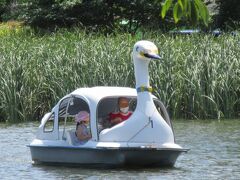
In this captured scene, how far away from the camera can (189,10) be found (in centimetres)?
459

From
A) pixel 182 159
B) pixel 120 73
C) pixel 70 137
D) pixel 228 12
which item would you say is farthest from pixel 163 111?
pixel 228 12

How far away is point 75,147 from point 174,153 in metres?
1.51

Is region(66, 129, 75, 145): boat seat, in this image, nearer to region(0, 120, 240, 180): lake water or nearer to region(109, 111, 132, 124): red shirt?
region(0, 120, 240, 180): lake water

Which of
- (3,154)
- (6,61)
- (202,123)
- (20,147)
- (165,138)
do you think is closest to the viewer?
(165,138)

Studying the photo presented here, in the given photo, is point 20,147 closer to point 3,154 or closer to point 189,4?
point 3,154

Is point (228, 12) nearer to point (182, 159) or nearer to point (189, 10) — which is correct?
point (182, 159)

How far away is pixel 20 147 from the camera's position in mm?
15867

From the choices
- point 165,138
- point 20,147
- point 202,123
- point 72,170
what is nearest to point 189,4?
point 165,138

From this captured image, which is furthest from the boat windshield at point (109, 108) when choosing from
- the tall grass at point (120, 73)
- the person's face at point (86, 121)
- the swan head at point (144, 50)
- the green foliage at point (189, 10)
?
the green foliage at point (189, 10)

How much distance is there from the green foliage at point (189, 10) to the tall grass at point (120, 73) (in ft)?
50.2

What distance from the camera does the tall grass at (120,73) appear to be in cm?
2009

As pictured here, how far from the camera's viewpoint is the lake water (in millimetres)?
11906

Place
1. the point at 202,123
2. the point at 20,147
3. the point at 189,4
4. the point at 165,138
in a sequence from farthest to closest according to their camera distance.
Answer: the point at 202,123, the point at 20,147, the point at 165,138, the point at 189,4

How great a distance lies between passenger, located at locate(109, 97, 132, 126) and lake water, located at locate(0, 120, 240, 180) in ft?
2.40
